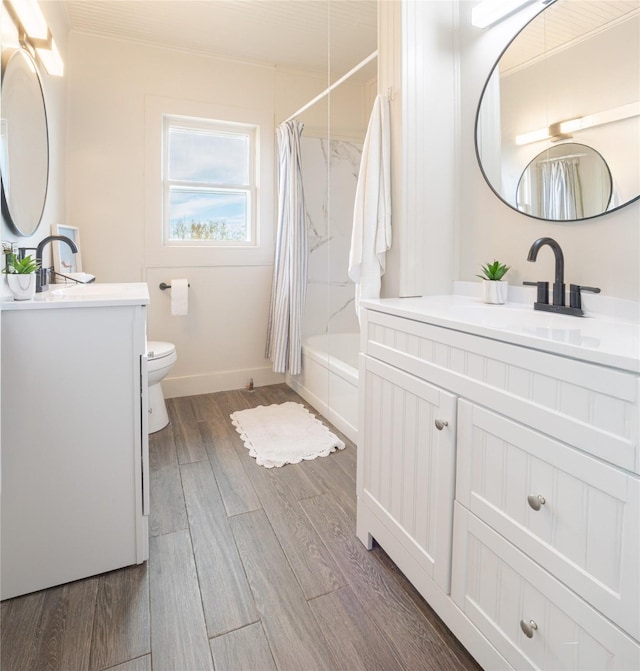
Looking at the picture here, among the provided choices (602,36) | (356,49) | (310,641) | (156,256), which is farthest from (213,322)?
(602,36)

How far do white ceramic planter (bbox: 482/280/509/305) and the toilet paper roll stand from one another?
2.30 meters

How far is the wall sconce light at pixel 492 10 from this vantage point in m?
1.47

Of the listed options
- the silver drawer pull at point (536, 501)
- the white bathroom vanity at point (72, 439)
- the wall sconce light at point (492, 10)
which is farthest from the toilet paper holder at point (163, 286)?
the silver drawer pull at point (536, 501)

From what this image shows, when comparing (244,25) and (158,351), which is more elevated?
(244,25)

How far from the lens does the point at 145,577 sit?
1.46 m

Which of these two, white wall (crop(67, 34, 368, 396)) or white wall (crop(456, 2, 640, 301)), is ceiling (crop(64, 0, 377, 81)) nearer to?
white wall (crop(67, 34, 368, 396))

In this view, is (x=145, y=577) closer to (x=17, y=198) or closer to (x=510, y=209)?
(x=17, y=198)

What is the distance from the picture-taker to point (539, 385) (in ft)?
2.94

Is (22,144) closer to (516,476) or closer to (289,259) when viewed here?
(289,259)

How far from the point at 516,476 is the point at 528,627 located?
0.33 meters

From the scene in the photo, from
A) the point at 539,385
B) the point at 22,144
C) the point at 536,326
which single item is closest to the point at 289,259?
the point at 22,144

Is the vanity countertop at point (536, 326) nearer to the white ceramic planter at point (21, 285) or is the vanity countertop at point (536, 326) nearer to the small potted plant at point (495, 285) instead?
the small potted plant at point (495, 285)

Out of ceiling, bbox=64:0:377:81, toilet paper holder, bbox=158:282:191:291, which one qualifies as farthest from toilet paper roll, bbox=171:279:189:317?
ceiling, bbox=64:0:377:81

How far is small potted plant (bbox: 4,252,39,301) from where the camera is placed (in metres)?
1.32
